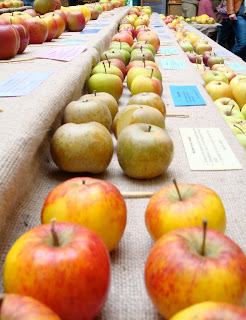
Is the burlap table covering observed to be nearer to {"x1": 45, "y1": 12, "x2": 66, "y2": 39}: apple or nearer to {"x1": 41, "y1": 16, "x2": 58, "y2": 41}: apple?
{"x1": 41, "y1": 16, "x2": 58, "y2": 41}: apple

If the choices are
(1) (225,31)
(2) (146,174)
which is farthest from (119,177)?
(1) (225,31)

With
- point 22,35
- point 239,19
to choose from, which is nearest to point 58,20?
point 22,35

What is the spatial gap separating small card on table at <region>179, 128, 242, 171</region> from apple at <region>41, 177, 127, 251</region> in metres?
0.45

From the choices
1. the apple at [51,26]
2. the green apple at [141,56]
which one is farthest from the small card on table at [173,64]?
the apple at [51,26]

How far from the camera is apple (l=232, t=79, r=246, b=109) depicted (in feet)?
6.51

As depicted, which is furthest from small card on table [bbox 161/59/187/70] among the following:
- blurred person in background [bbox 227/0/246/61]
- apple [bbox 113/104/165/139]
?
blurred person in background [bbox 227/0/246/61]

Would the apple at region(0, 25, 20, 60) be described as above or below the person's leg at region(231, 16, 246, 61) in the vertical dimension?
above

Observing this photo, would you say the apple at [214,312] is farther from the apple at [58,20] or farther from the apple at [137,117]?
the apple at [58,20]

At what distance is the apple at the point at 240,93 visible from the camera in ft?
6.51

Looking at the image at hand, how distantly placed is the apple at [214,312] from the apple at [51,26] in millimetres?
2286

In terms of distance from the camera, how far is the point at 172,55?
9.28ft

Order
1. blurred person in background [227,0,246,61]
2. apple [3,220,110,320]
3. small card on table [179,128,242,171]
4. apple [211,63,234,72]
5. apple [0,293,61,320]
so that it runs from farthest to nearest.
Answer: blurred person in background [227,0,246,61] < apple [211,63,234,72] < small card on table [179,128,242,171] < apple [3,220,110,320] < apple [0,293,61,320]

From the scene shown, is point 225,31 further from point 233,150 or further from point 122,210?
point 122,210

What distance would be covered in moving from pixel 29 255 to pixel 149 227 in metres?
0.29
